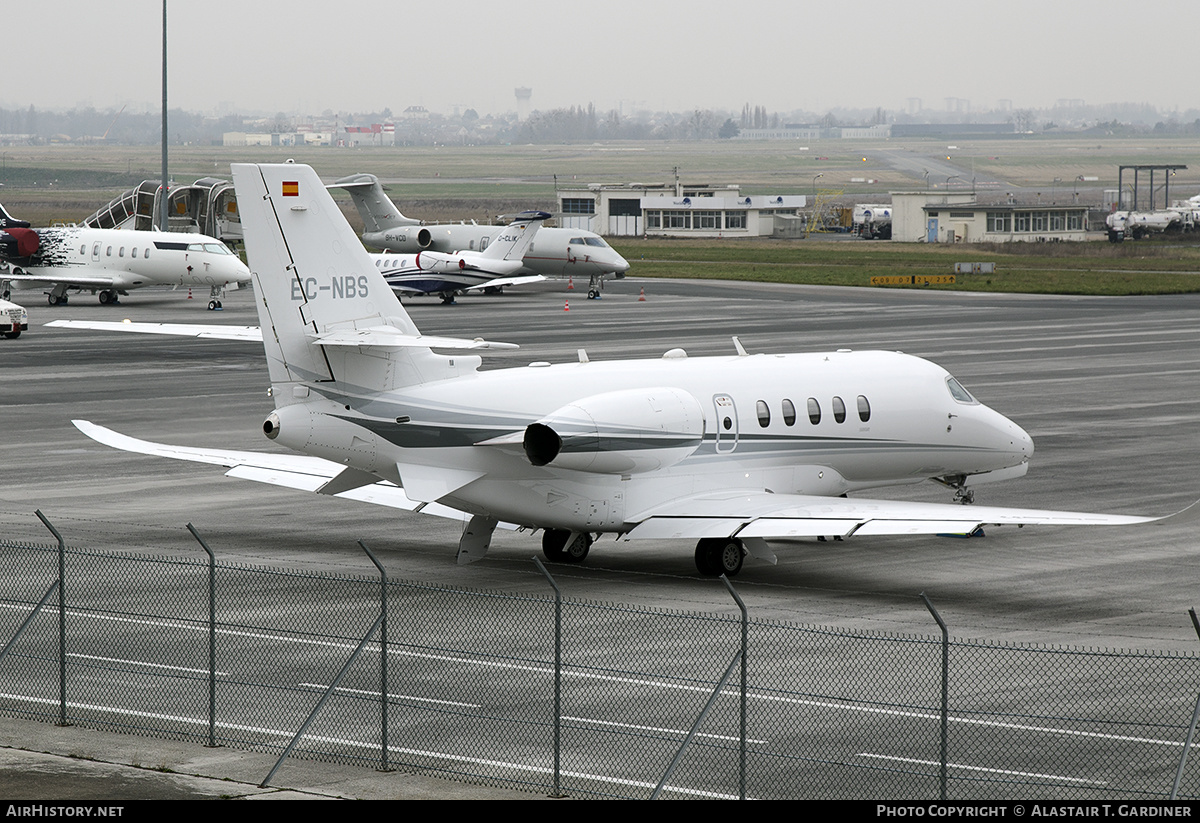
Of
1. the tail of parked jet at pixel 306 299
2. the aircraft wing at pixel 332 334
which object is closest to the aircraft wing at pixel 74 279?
the aircraft wing at pixel 332 334

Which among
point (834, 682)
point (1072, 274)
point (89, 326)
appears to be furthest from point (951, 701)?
point (1072, 274)

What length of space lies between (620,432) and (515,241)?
68.5 metres

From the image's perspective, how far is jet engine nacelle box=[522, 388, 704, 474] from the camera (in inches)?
916

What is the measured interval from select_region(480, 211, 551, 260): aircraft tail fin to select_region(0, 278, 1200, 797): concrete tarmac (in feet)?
54.3

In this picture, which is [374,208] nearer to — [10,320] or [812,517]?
[10,320]

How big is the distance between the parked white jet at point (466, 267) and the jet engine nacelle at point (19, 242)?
17.7 metres

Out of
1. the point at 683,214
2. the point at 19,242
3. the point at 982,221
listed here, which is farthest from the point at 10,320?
the point at 683,214

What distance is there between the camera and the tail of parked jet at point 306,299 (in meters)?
23.7

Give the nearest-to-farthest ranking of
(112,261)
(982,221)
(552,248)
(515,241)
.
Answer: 1. (112,261)
2. (515,241)
3. (552,248)
4. (982,221)

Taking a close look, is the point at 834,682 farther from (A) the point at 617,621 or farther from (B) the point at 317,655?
(B) the point at 317,655

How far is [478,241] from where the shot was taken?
331 feet

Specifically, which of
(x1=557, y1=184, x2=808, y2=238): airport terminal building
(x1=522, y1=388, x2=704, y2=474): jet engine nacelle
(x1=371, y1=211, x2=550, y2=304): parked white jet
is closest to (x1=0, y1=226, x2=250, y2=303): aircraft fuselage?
(x1=371, y1=211, x2=550, y2=304): parked white jet
